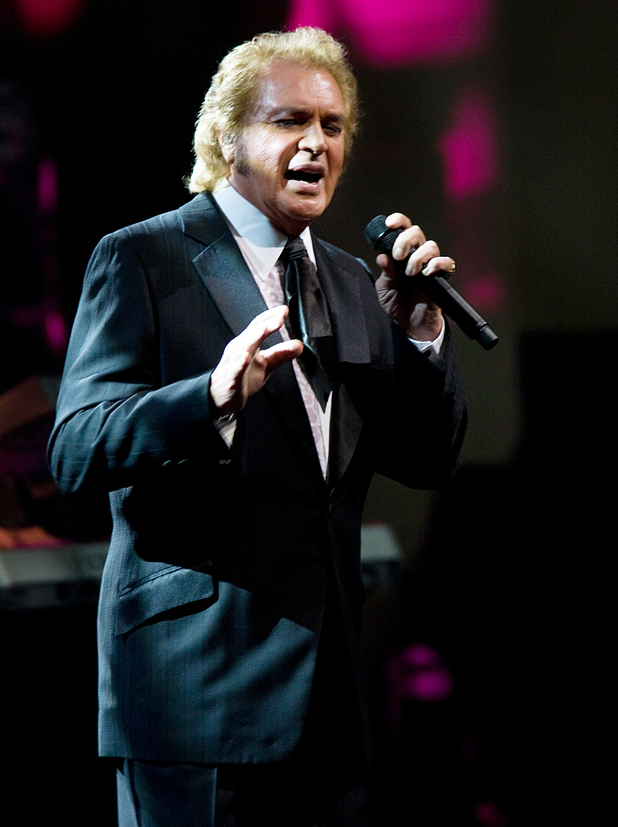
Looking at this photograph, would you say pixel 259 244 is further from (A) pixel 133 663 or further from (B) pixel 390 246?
(A) pixel 133 663

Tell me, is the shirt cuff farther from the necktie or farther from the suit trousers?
the suit trousers

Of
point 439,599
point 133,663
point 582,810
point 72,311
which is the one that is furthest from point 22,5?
Answer: point 582,810

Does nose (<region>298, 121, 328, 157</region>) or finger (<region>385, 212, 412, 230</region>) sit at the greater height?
nose (<region>298, 121, 328, 157</region>)

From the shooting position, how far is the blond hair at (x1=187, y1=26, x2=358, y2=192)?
54.8 inches

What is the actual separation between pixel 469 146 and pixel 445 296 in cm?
113

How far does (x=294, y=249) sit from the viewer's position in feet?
4.43

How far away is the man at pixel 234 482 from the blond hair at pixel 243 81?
0.02 m

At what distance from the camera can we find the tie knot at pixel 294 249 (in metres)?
1.34

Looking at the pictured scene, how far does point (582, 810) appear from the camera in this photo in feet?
7.70

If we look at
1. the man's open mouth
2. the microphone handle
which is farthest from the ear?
the microphone handle

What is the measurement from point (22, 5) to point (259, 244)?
3.62 feet

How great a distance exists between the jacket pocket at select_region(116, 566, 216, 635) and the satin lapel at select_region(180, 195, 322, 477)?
0.71ft

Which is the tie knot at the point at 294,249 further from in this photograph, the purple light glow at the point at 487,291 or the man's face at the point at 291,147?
the purple light glow at the point at 487,291

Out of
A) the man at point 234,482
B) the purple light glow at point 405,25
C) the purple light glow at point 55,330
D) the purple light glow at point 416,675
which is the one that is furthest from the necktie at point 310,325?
the purple light glow at point 416,675
